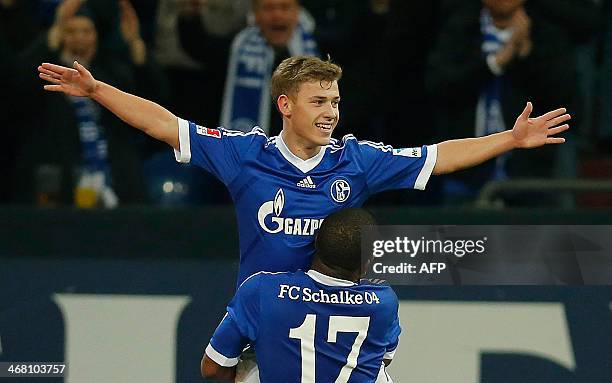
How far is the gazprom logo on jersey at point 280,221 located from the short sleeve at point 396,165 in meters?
0.33

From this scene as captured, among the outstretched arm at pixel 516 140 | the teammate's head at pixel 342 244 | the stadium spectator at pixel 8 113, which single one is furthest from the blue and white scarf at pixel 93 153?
the teammate's head at pixel 342 244

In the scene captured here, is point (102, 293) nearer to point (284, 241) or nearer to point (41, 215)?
point (41, 215)

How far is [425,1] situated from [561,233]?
1.85m

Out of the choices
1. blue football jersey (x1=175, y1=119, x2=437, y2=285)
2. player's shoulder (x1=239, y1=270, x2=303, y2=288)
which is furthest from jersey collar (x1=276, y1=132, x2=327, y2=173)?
player's shoulder (x1=239, y1=270, x2=303, y2=288)

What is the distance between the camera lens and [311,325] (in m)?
4.52

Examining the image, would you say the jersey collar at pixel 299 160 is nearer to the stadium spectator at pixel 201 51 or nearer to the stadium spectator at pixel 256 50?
the stadium spectator at pixel 256 50

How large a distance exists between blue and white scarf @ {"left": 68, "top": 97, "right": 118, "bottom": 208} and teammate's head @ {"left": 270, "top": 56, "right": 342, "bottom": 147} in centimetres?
269

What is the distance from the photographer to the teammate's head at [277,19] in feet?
24.9

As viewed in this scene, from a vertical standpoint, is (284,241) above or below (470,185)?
below

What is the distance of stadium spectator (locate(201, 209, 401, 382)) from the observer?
4531 mm

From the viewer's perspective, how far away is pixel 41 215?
6988 millimetres

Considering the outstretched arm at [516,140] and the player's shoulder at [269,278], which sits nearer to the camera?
the player's shoulder at [269,278]

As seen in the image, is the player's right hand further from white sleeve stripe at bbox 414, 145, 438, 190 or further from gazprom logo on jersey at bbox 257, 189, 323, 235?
white sleeve stripe at bbox 414, 145, 438, 190

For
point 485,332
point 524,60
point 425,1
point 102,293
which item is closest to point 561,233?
point 485,332
